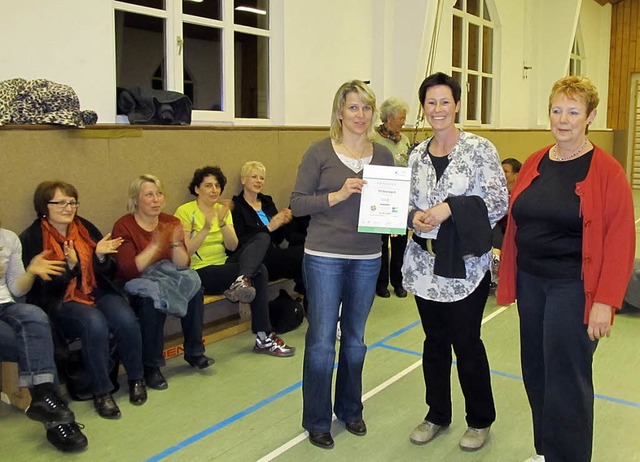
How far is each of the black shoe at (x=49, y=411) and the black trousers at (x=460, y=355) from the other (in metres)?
1.56

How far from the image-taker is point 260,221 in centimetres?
444

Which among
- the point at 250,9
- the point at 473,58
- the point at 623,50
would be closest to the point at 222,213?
the point at 250,9

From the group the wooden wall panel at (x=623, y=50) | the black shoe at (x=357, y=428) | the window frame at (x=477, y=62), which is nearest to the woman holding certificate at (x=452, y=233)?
the black shoe at (x=357, y=428)

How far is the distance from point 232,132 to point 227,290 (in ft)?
4.38

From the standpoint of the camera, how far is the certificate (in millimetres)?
2514

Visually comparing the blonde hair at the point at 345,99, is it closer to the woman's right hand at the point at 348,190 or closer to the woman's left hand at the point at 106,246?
the woman's right hand at the point at 348,190

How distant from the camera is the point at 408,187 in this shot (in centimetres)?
253

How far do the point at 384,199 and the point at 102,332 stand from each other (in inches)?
60.7

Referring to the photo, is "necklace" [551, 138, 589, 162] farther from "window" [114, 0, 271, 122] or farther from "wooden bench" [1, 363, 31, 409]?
"window" [114, 0, 271, 122]

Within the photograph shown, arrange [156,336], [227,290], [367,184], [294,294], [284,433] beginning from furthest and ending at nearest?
[294,294] → [227,290] → [156,336] → [284,433] → [367,184]

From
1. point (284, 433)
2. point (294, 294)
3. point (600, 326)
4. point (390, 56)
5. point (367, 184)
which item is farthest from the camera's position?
point (390, 56)

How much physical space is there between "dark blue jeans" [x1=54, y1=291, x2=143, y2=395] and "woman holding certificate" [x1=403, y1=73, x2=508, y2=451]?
148 centimetres

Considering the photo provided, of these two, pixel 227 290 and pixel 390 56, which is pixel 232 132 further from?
pixel 390 56

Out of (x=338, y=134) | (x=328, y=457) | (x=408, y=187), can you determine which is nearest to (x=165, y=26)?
(x=338, y=134)
